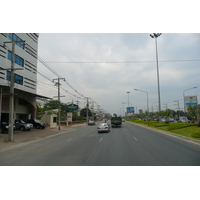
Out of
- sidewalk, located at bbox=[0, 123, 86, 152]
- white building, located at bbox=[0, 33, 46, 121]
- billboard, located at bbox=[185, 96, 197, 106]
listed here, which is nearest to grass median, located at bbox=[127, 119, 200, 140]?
sidewalk, located at bbox=[0, 123, 86, 152]

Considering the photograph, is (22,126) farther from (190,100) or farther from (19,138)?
(190,100)

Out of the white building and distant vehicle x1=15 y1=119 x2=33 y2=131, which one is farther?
distant vehicle x1=15 y1=119 x2=33 y2=131

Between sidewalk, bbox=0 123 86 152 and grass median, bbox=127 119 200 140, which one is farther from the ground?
grass median, bbox=127 119 200 140

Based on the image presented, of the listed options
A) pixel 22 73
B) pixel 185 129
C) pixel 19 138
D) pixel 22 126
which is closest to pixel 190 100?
pixel 185 129

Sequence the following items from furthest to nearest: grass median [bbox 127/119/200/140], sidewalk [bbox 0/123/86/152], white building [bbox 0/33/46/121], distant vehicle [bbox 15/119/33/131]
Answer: distant vehicle [bbox 15/119/33/131]
white building [bbox 0/33/46/121]
grass median [bbox 127/119/200/140]
sidewalk [bbox 0/123/86/152]

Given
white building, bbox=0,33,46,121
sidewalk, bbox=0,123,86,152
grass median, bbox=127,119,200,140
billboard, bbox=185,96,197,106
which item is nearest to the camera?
sidewalk, bbox=0,123,86,152

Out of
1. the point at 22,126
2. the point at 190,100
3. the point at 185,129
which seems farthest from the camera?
the point at 190,100

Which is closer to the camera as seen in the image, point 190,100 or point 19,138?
point 19,138

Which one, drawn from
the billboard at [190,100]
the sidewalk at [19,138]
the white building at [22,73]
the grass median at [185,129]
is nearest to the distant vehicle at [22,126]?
the sidewalk at [19,138]

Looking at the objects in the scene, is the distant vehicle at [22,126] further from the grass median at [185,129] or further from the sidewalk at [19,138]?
the grass median at [185,129]

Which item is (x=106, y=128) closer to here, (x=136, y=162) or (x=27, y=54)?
(x=136, y=162)

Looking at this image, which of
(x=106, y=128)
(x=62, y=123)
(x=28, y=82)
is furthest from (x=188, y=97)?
(x=28, y=82)

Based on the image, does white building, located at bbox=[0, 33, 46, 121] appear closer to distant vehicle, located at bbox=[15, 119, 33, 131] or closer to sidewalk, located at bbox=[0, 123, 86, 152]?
distant vehicle, located at bbox=[15, 119, 33, 131]

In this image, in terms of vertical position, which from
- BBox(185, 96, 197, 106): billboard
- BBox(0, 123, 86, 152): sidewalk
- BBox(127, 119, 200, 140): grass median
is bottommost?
BBox(0, 123, 86, 152): sidewalk
